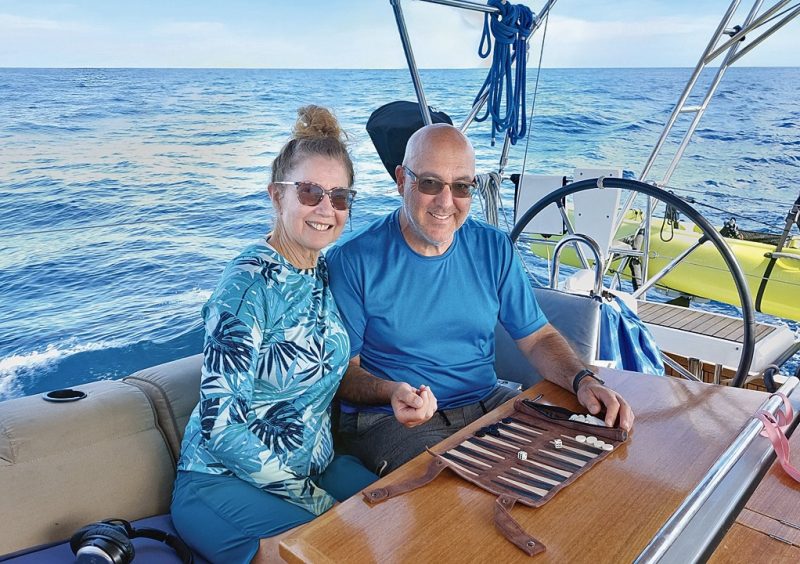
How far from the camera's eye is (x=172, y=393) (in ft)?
4.99

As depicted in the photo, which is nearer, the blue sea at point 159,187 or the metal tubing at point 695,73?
the metal tubing at point 695,73

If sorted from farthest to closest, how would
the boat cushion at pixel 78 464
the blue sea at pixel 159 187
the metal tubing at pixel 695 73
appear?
the blue sea at pixel 159 187
the metal tubing at pixel 695 73
the boat cushion at pixel 78 464

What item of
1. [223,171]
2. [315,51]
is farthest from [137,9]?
[223,171]

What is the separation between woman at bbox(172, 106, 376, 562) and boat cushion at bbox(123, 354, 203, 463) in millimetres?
167

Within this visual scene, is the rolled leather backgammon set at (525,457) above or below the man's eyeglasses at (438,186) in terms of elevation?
below

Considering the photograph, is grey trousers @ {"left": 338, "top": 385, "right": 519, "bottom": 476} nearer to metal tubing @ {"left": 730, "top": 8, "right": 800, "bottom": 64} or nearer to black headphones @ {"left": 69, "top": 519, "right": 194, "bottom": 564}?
black headphones @ {"left": 69, "top": 519, "right": 194, "bottom": 564}

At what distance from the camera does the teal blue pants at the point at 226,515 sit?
3.72 feet

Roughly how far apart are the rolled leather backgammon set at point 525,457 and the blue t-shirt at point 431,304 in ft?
1.23

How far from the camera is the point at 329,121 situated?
1467 millimetres

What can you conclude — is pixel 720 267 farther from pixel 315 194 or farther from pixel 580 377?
pixel 315 194

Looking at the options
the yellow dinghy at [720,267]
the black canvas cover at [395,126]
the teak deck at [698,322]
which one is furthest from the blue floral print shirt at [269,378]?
the yellow dinghy at [720,267]

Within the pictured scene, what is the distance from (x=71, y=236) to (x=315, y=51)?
7.42 meters

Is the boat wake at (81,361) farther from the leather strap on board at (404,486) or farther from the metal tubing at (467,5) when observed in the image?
the leather strap on board at (404,486)

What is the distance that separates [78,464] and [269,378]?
0.41 meters
